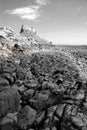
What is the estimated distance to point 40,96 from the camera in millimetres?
16969

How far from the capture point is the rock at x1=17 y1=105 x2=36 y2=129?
599 inches

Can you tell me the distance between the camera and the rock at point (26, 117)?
15.2m

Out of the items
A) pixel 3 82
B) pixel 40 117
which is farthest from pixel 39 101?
pixel 3 82

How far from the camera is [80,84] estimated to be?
1939 cm

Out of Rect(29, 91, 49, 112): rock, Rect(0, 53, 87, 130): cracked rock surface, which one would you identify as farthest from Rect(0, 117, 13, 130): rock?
Rect(29, 91, 49, 112): rock

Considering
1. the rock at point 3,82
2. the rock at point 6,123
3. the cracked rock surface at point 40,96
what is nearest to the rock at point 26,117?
the cracked rock surface at point 40,96

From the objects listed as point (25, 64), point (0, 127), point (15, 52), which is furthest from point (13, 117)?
point (15, 52)

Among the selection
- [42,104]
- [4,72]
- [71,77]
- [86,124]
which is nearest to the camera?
[86,124]

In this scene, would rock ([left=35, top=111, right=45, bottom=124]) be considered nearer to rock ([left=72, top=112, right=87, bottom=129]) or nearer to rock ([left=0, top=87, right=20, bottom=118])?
rock ([left=0, top=87, right=20, bottom=118])

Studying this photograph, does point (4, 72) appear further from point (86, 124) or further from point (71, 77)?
point (86, 124)

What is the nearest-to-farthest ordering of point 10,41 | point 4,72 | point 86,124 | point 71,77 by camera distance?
point 86,124 → point 4,72 → point 71,77 → point 10,41

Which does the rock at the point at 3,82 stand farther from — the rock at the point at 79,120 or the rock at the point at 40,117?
the rock at the point at 79,120

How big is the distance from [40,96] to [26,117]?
8.17 feet

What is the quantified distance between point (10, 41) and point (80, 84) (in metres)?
11.9
